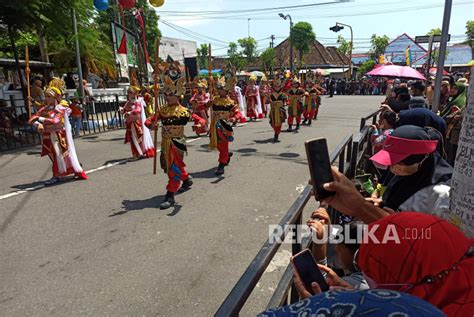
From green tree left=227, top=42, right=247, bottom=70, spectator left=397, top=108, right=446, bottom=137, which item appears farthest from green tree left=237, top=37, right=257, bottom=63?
spectator left=397, top=108, right=446, bottom=137

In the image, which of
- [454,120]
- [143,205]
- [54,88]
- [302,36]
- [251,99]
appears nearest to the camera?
[143,205]

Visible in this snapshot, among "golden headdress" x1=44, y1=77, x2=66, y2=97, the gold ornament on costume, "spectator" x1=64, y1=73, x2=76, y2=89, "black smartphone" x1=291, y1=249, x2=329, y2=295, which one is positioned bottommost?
"black smartphone" x1=291, y1=249, x2=329, y2=295

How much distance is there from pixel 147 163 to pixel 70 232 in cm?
351

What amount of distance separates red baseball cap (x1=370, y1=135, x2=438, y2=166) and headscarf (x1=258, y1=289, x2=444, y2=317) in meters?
1.40

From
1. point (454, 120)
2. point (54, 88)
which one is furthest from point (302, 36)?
point (54, 88)

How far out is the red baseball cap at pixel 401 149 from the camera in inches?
80.4

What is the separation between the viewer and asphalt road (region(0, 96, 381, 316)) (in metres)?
2.96

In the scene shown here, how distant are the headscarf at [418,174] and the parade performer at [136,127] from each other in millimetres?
6703

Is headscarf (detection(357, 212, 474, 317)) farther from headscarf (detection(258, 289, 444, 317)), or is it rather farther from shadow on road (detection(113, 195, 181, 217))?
shadow on road (detection(113, 195, 181, 217))

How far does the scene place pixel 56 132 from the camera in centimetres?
623

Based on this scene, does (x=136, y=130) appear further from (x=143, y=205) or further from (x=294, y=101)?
(x=294, y=101)

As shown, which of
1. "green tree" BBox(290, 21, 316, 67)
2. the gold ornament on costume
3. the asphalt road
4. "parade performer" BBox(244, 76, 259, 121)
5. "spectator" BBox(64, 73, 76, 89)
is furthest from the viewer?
"green tree" BBox(290, 21, 316, 67)

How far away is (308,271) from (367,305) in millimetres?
551

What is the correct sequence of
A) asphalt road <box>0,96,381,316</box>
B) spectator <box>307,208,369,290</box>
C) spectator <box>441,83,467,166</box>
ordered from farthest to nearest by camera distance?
spectator <box>441,83,467,166</box> → asphalt road <box>0,96,381,316</box> → spectator <box>307,208,369,290</box>
